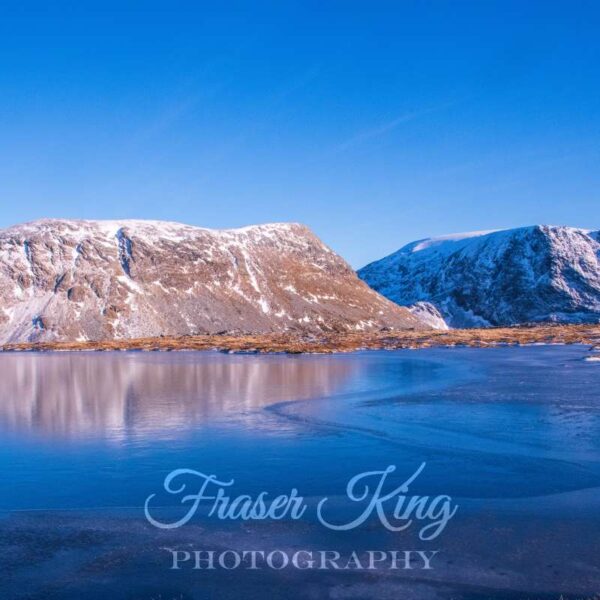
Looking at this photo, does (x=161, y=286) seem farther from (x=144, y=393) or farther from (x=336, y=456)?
(x=336, y=456)

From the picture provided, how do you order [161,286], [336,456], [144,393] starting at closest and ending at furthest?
[336,456] < [144,393] < [161,286]

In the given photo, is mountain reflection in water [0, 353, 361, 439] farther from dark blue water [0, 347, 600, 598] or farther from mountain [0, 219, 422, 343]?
mountain [0, 219, 422, 343]

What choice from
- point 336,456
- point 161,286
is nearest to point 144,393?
point 336,456

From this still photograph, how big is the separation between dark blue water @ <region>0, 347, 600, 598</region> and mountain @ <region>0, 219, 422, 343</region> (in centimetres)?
9103

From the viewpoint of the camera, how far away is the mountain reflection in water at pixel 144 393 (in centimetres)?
2533

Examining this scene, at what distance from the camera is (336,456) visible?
62.3 ft

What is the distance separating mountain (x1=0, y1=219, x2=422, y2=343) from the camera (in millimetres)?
126625

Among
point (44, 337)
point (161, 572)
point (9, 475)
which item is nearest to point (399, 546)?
point (161, 572)

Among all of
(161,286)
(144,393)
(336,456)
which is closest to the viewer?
(336,456)

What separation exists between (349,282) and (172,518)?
16284 centimetres

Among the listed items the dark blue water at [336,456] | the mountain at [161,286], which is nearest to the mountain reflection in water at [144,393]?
the dark blue water at [336,456]

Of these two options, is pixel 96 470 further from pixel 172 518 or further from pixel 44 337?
pixel 44 337

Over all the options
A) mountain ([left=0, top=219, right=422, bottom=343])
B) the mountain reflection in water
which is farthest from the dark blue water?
mountain ([left=0, top=219, right=422, bottom=343])

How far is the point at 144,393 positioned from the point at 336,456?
64.7 feet
